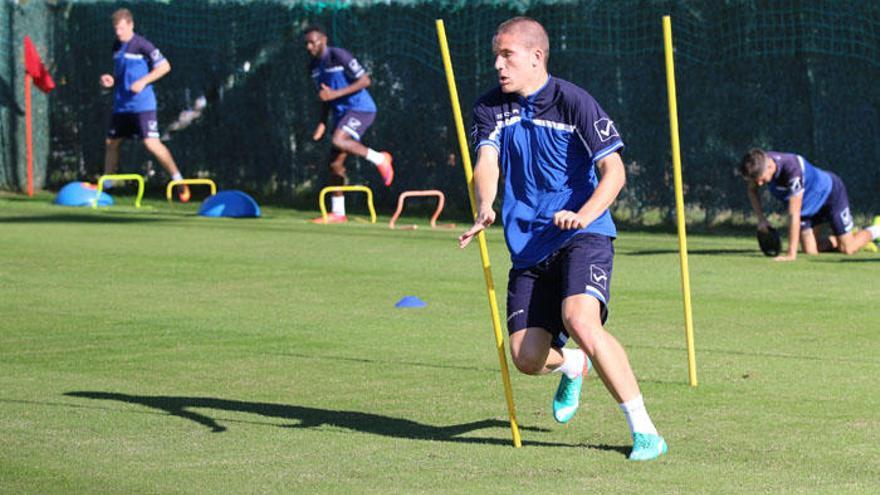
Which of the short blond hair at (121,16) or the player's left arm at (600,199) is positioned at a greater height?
the short blond hair at (121,16)

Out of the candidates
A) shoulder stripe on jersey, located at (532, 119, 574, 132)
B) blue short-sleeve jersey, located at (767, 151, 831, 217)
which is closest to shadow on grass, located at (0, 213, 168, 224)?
blue short-sleeve jersey, located at (767, 151, 831, 217)

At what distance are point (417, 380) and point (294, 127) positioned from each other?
16515 millimetres

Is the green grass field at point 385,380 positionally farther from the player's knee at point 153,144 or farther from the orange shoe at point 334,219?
the player's knee at point 153,144

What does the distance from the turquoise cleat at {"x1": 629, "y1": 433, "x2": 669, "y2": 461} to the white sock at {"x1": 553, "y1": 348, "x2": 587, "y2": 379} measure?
2.61ft

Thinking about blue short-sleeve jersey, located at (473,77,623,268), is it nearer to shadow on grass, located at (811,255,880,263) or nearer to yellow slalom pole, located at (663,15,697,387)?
yellow slalom pole, located at (663,15,697,387)

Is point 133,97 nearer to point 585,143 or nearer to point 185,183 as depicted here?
point 185,183

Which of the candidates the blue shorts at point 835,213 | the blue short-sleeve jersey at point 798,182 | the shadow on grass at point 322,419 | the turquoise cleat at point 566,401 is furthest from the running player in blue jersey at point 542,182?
the blue shorts at point 835,213

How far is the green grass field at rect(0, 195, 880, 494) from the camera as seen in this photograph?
732 cm

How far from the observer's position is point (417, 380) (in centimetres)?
987

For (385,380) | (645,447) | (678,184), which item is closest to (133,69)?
(385,380)

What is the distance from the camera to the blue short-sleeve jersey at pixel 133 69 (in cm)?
2406

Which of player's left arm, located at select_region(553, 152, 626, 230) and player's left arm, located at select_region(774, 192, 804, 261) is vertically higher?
player's left arm, located at select_region(553, 152, 626, 230)

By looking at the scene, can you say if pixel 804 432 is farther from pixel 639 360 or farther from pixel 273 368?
pixel 273 368

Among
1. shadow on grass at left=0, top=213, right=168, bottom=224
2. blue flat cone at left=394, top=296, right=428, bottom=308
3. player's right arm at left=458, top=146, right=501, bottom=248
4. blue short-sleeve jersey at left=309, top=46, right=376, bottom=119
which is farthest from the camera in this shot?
blue short-sleeve jersey at left=309, top=46, right=376, bottom=119
